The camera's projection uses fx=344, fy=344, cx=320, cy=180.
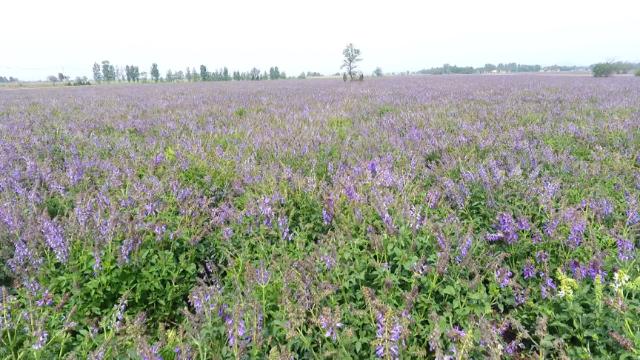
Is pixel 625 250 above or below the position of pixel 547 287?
above

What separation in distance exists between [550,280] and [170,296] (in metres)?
2.56

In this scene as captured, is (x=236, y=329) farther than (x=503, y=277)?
No

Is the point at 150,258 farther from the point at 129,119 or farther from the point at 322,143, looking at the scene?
the point at 129,119

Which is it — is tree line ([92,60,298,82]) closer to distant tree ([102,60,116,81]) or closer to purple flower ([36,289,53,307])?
distant tree ([102,60,116,81])

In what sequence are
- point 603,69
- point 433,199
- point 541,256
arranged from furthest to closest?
point 603,69 < point 433,199 < point 541,256

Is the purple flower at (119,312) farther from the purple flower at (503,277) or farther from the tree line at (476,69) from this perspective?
the tree line at (476,69)

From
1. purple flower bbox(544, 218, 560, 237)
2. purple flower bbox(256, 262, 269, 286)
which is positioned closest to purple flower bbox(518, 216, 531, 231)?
purple flower bbox(544, 218, 560, 237)

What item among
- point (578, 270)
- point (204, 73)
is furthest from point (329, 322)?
point (204, 73)

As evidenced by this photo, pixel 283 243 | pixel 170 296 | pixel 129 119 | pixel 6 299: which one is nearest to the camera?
pixel 6 299

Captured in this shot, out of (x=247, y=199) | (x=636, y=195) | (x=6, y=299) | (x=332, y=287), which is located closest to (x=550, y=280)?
(x=332, y=287)

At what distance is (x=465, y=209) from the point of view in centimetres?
321

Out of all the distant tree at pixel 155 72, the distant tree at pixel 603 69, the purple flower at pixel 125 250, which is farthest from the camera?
the distant tree at pixel 155 72

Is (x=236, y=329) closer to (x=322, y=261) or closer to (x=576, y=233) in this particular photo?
(x=322, y=261)

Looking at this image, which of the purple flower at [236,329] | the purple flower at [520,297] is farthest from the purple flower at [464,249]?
the purple flower at [236,329]
